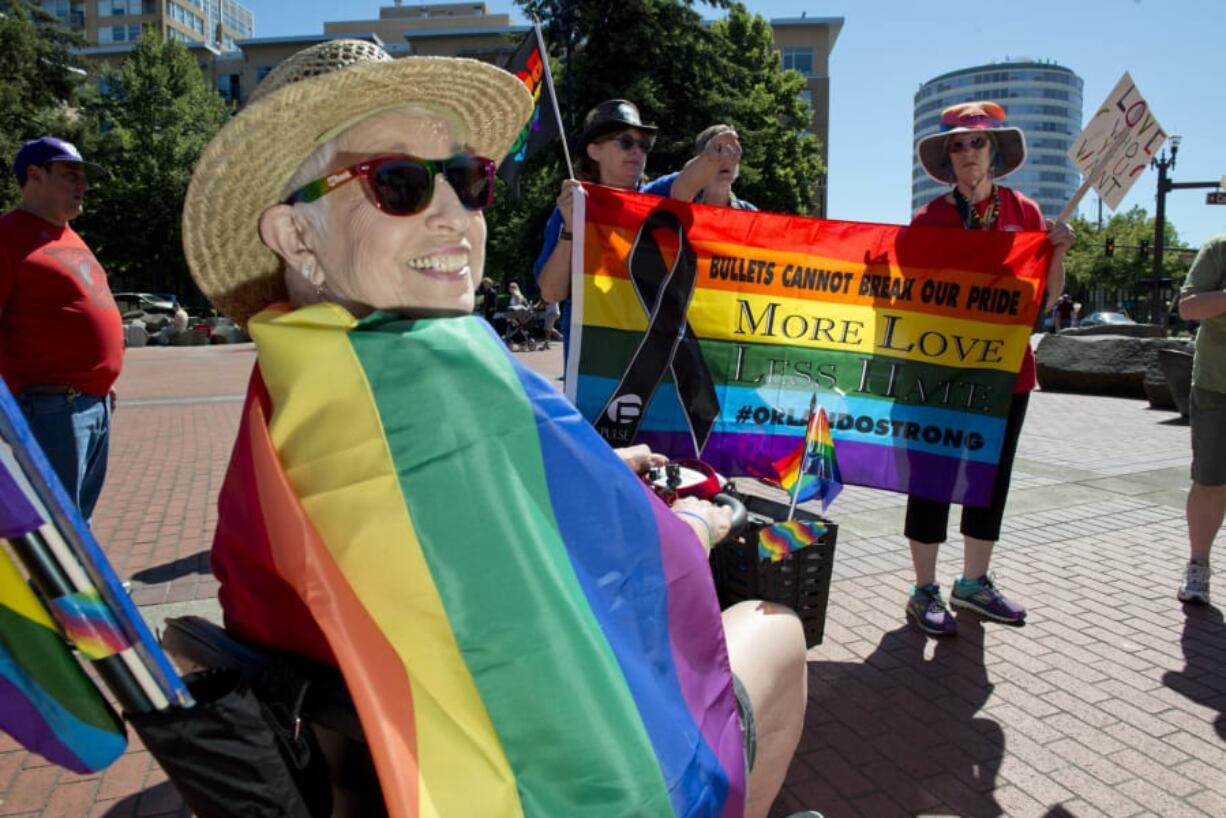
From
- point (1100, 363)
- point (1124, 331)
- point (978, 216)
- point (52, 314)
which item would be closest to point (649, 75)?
point (1124, 331)

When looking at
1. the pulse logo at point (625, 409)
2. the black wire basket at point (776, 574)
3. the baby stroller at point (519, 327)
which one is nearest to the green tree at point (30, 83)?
the baby stroller at point (519, 327)

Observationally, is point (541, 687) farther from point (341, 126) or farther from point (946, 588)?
point (946, 588)

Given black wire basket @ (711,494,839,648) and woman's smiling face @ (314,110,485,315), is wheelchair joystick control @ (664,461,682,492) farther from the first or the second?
woman's smiling face @ (314,110,485,315)

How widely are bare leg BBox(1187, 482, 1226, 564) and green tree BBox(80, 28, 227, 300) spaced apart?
40.0 m

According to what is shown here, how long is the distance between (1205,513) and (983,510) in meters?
1.15

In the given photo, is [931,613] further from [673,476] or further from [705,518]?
[705,518]

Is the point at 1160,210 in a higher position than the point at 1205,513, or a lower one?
higher

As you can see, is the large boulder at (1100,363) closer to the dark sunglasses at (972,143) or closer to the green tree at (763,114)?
the dark sunglasses at (972,143)

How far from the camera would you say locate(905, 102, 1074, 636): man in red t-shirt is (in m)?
3.57

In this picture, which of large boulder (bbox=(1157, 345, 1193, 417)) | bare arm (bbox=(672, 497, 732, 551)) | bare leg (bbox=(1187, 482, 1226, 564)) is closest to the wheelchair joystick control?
bare arm (bbox=(672, 497, 732, 551))

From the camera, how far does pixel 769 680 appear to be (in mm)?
1768

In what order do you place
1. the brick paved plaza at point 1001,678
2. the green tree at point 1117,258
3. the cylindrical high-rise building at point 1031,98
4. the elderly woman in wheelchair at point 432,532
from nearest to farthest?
the elderly woman in wheelchair at point 432,532 < the brick paved plaza at point 1001,678 < the green tree at point 1117,258 < the cylindrical high-rise building at point 1031,98

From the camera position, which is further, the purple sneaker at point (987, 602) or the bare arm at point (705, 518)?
the purple sneaker at point (987, 602)

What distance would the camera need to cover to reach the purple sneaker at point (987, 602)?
12.8 ft
